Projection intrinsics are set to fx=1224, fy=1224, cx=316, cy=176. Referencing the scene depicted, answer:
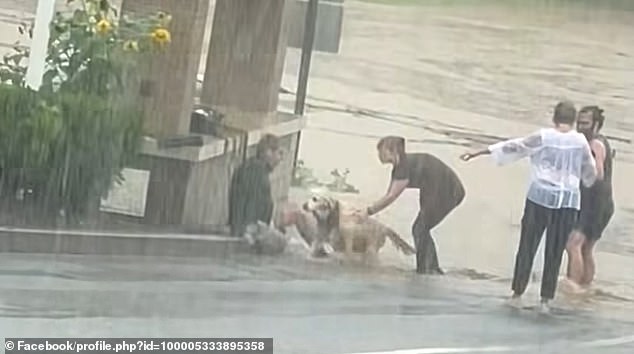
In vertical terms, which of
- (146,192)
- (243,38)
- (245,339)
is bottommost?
(245,339)

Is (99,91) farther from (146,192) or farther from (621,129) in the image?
(621,129)

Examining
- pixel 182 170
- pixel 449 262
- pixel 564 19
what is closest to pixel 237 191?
pixel 182 170

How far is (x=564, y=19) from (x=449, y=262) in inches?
Answer: 41.2

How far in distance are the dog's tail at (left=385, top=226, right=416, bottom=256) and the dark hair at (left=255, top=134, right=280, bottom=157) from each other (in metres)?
0.52

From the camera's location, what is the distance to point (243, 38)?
4.52 metres

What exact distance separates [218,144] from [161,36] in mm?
444

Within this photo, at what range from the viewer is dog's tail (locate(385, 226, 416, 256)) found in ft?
14.6

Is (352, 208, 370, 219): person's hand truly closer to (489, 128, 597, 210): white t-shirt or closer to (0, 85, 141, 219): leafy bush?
(489, 128, 597, 210): white t-shirt

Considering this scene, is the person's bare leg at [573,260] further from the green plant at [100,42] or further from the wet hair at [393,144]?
the green plant at [100,42]

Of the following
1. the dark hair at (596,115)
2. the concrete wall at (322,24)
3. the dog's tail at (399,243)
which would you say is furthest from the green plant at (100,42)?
the dark hair at (596,115)

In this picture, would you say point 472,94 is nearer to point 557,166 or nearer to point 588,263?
point 557,166

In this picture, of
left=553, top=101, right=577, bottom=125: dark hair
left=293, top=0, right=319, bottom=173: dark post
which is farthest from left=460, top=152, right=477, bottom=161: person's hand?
left=293, top=0, right=319, bottom=173: dark post

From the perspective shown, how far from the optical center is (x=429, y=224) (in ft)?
15.0

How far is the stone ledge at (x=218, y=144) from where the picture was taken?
4320 mm
